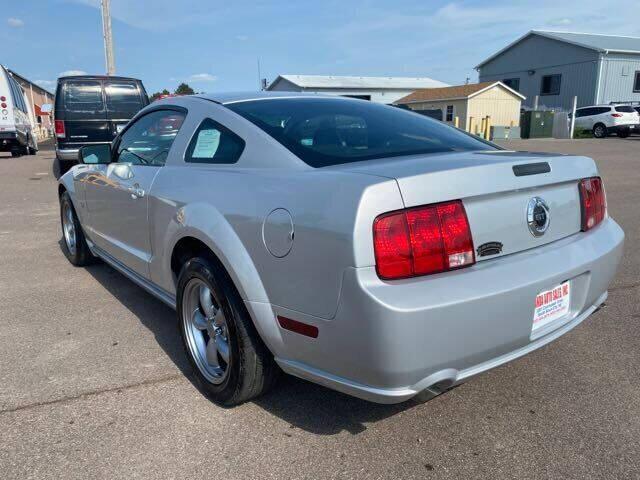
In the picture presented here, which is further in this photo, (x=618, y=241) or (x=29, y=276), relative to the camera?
(x=29, y=276)

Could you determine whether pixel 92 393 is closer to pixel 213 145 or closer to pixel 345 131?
Result: pixel 213 145

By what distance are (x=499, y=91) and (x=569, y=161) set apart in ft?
106

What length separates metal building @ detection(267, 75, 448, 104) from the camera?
43628 mm

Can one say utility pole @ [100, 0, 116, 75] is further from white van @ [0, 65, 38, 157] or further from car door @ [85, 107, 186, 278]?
car door @ [85, 107, 186, 278]

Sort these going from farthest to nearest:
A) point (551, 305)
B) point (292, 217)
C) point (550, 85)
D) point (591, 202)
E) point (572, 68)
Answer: point (550, 85) < point (572, 68) < point (591, 202) < point (551, 305) < point (292, 217)

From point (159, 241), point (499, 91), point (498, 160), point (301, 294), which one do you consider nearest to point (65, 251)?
point (159, 241)

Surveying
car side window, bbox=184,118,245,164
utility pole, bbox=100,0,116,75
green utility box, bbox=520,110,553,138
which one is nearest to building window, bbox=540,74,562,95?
green utility box, bbox=520,110,553,138

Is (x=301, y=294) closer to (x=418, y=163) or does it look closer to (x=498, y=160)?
(x=418, y=163)

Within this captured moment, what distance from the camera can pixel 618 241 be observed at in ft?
8.98

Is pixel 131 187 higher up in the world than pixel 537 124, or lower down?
lower down

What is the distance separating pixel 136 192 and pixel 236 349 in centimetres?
141

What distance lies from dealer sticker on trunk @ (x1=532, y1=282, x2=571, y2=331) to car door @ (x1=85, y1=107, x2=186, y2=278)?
221cm

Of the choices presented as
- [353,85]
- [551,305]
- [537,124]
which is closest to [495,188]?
[551,305]

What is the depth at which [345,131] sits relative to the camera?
2873 mm
